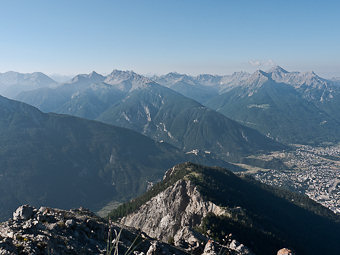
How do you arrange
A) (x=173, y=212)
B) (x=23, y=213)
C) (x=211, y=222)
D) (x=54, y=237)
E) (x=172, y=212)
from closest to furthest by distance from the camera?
(x=54, y=237) → (x=23, y=213) → (x=211, y=222) → (x=173, y=212) → (x=172, y=212)

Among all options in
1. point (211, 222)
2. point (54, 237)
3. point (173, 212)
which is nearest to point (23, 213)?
point (54, 237)

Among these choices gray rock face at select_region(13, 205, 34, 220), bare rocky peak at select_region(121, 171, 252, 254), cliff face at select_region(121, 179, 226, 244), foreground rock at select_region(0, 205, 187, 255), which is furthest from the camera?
cliff face at select_region(121, 179, 226, 244)

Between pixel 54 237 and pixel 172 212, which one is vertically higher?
pixel 54 237

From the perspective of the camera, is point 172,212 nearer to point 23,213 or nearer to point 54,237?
point 23,213

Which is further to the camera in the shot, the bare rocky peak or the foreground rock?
Answer: the bare rocky peak

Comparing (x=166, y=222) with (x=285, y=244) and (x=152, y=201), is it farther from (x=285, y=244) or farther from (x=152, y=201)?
(x=285, y=244)

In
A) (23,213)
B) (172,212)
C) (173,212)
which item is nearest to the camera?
(23,213)

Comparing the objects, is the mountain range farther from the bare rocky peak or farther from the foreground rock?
the foreground rock

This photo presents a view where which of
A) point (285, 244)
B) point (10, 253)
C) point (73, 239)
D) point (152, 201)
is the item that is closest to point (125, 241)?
point (73, 239)

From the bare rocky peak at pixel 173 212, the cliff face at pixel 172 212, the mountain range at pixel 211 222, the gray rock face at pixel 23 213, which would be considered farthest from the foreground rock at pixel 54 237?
the cliff face at pixel 172 212

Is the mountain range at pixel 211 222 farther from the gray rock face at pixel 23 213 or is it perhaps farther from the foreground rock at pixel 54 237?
the gray rock face at pixel 23 213

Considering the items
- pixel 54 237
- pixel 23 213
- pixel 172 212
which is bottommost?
pixel 172 212

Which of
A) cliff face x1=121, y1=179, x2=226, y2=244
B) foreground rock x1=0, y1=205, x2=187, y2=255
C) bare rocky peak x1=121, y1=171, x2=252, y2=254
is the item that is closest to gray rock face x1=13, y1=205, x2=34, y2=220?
foreground rock x1=0, y1=205, x2=187, y2=255
